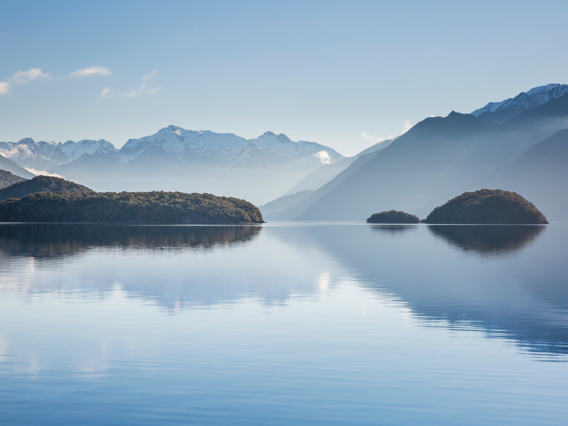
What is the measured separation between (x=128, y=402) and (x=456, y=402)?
10.4m

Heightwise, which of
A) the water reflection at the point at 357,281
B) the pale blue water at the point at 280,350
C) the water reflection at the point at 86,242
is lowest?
the pale blue water at the point at 280,350

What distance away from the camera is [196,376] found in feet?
70.2

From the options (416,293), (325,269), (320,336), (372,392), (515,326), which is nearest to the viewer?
(372,392)

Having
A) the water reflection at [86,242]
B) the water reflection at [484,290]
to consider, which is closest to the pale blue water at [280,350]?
the water reflection at [484,290]

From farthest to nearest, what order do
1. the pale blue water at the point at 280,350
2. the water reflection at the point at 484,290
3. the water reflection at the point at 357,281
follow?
the water reflection at the point at 357,281
the water reflection at the point at 484,290
the pale blue water at the point at 280,350

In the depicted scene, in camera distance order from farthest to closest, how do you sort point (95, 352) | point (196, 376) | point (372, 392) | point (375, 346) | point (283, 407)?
point (375, 346), point (95, 352), point (196, 376), point (372, 392), point (283, 407)

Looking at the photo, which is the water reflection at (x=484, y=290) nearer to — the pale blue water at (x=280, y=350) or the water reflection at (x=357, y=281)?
the water reflection at (x=357, y=281)

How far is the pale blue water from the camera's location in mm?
18188

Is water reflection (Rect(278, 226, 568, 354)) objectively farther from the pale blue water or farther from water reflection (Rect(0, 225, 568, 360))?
the pale blue water

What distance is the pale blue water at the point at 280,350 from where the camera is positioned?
59.7 ft

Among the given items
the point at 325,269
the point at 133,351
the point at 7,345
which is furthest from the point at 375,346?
the point at 325,269

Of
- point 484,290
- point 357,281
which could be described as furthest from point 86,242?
point 484,290

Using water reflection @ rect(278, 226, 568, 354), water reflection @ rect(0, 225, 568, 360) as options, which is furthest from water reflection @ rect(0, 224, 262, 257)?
water reflection @ rect(278, 226, 568, 354)

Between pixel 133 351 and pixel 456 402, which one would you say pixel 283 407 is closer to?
pixel 456 402
